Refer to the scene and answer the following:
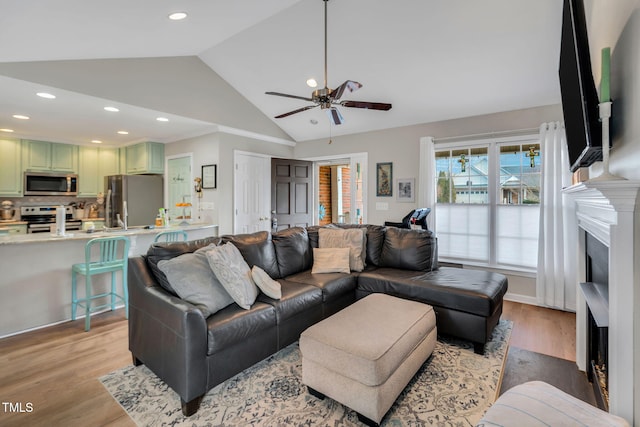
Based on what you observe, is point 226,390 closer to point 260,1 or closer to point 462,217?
point 260,1

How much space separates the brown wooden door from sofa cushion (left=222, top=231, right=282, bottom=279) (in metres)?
2.38

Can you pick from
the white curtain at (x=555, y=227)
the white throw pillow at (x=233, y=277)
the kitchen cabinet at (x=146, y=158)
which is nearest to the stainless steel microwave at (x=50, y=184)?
the kitchen cabinet at (x=146, y=158)

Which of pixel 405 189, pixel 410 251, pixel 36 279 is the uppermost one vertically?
pixel 405 189

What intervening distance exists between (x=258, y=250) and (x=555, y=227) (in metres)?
3.48

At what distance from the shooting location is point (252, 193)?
5.45 metres

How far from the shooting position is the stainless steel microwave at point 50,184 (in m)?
5.31

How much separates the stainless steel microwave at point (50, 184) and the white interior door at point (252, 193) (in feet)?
11.2

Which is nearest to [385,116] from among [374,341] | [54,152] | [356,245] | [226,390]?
[356,245]

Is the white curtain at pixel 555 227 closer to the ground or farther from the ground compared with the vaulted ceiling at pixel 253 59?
closer to the ground

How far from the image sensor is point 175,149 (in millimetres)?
5656

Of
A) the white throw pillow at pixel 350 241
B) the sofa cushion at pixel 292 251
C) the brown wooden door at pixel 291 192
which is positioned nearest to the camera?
the sofa cushion at pixel 292 251

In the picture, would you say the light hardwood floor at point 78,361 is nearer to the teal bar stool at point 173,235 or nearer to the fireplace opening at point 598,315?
the fireplace opening at point 598,315

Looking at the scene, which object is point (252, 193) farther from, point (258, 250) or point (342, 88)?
point (342, 88)

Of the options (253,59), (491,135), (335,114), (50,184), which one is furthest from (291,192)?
(50,184)
